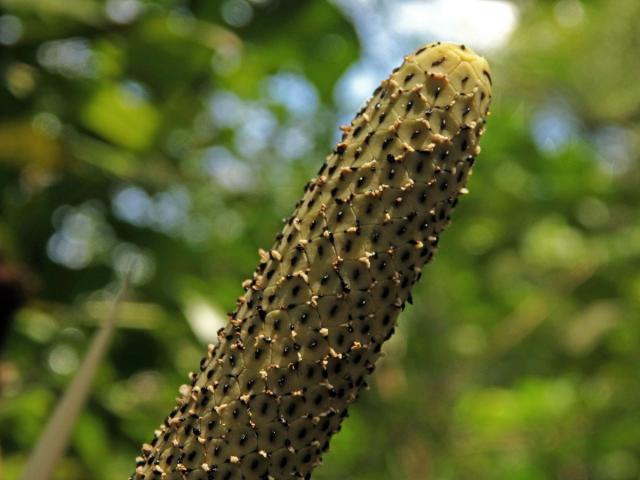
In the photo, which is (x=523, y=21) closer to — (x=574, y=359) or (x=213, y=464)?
(x=574, y=359)

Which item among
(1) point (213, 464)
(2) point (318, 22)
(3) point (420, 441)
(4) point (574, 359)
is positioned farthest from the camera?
(4) point (574, 359)

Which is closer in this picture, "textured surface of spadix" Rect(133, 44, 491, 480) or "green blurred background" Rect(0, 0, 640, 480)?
"textured surface of spadix" Rect(133, 44, 491, 480)

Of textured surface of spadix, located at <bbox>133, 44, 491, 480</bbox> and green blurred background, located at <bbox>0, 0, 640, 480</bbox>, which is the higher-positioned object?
green blurred background, located at <bbox>0, 0, 640, 480</bbox>

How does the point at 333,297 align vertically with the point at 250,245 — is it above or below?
below

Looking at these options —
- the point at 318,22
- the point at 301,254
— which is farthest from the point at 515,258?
the point at 301,254

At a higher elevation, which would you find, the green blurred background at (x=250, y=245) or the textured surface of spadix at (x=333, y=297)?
the green blurred background at (x=250, y=245)
